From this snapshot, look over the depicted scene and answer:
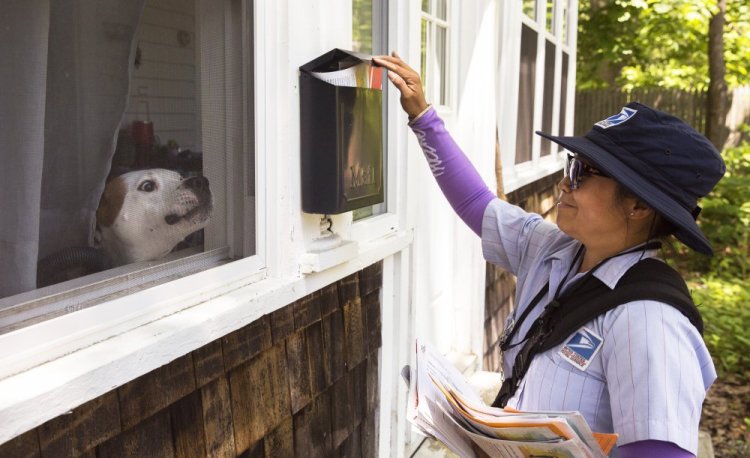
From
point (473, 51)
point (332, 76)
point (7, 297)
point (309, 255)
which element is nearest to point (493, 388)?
point (473, 51)

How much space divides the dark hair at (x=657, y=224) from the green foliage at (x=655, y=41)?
9340 millimetres

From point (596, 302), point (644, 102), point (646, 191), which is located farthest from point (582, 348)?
point (644, 102)

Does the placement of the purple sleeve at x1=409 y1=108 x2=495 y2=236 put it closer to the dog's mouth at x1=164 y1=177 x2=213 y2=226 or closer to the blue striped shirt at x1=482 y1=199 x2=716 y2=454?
the blue striped shirt at x1=482 y1=199 x2=716 y2=454

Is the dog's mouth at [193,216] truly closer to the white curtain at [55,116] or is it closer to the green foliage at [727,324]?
the white curtain at [55,116]

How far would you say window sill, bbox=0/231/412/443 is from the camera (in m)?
1.27

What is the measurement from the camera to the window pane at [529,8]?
18.5 feet

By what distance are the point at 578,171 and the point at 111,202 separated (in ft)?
3.65

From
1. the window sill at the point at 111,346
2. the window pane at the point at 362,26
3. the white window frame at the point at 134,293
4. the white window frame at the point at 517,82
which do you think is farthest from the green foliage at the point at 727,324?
the window sill at the point at 111,346

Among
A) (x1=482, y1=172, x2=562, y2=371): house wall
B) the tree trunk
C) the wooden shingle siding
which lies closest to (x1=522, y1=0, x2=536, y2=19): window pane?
(x1=482, y1=172, x2=562, y2=371): house wall

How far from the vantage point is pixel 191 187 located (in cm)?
188

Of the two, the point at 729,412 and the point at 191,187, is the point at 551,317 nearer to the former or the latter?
the point at 191,187

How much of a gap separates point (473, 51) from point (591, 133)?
268 cm

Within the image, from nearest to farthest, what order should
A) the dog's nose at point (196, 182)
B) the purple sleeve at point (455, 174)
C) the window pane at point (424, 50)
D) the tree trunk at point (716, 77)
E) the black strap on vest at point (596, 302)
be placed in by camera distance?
1. the black strap on vest at point (596, 302)
2. the dog's nose at point (196, 182)
3. the purple sleeve at point (455, 174)
4. the window pane at point (424, 50)
5. the tree trunk at point (716, 77)

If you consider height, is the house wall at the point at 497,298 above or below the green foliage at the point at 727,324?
above
